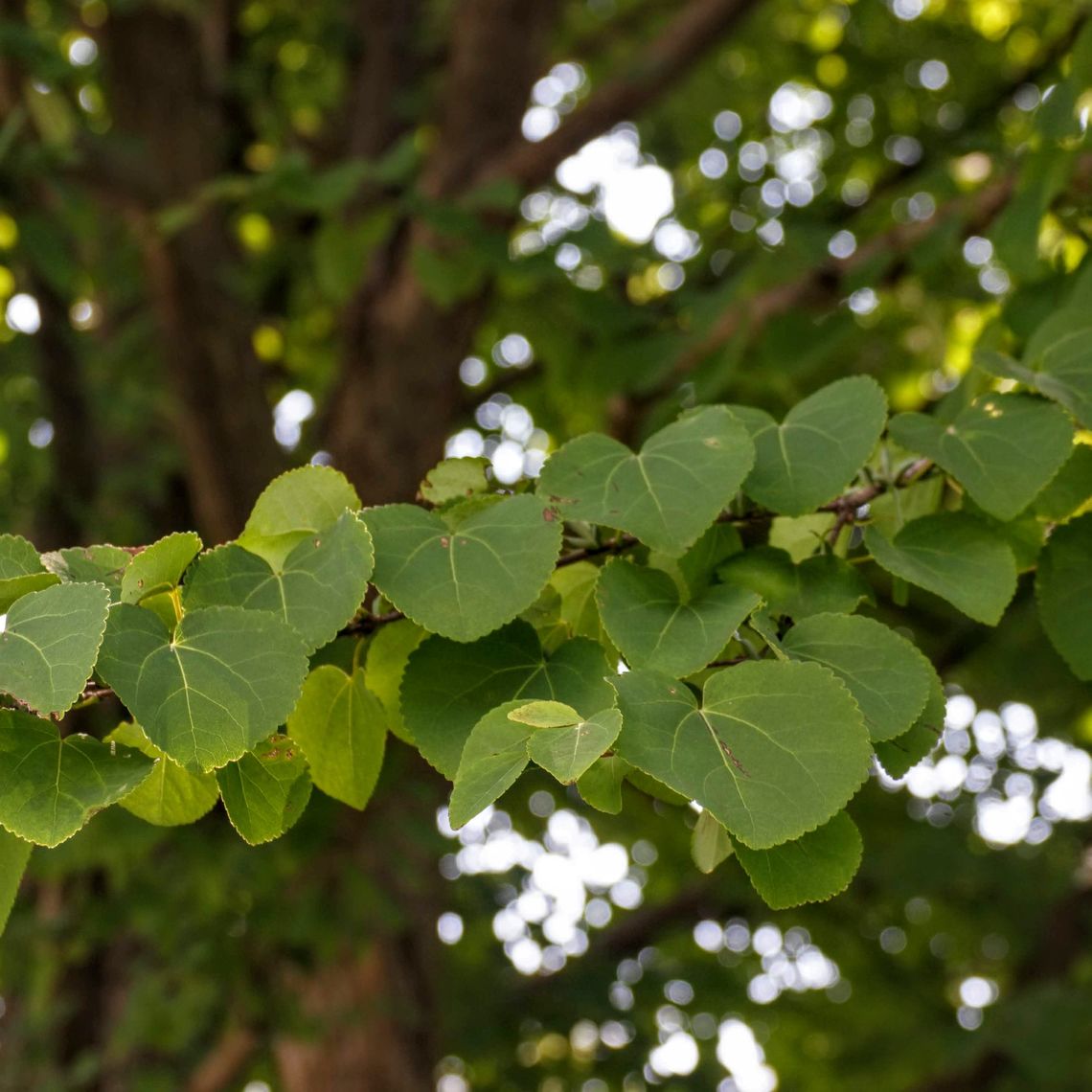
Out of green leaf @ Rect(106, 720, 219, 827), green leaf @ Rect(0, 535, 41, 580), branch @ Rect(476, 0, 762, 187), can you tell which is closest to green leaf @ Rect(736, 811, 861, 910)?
green leaf @ Rect(106, 720, 219, 827)

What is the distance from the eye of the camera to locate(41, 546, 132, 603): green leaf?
79 centimetres

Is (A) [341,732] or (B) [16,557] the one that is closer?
(B) [16,557]

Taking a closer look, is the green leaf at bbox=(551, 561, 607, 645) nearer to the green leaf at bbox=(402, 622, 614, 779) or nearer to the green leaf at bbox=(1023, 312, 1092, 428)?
the green leaf at bbox=(402, 622, 614, 779)

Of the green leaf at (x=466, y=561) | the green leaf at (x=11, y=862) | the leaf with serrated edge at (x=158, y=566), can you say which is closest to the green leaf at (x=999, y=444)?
the green leaf at (x=466, y=561)

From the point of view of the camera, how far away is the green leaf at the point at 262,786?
767 mm

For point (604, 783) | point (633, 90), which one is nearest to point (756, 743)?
point (604, 783)

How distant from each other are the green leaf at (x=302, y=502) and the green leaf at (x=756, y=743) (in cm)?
28

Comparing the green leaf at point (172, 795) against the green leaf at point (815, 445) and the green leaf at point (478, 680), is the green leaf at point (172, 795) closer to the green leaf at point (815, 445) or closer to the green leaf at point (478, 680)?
the green leaf at point (478, 680)

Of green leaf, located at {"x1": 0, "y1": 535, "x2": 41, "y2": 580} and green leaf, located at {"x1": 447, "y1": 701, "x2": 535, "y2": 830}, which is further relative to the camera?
green leaf, located at {"x1": 0, "y1": 535, "x2": 41, "y2": 580}

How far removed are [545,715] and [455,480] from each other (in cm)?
34

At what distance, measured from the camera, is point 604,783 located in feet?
2.31

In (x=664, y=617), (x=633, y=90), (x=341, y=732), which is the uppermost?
(x=664, y=617)

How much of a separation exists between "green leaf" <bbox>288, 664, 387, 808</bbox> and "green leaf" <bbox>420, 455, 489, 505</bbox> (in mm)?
164

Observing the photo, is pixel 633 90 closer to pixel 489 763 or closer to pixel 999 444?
pixel 999 444
